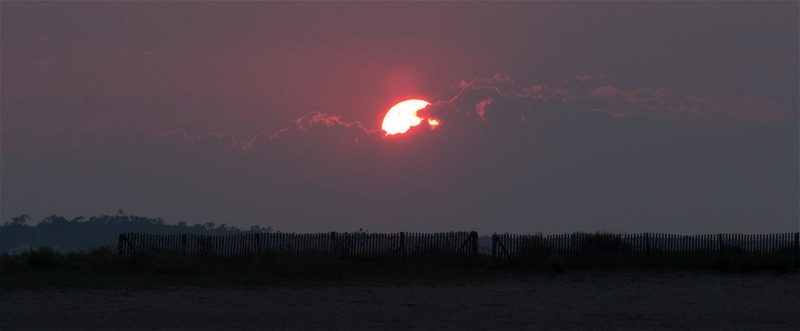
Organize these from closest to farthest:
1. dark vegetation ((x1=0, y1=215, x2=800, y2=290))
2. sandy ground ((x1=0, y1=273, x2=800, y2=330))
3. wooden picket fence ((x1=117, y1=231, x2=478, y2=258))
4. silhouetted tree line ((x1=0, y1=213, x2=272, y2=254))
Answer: sandy ground ((x1=0, y1=273, x2=800, y2=330)), dark vegetation ((x1=0, y1=215, x2=800, y2=290)), wooden picket fence ((x1=117, y1=231, x2=478, y2=258)), silhouetted tree line ((x1=0, y1=213, x2=272, y2=254))

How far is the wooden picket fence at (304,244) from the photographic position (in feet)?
110

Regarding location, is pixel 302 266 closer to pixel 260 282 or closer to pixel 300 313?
pixel 260 282

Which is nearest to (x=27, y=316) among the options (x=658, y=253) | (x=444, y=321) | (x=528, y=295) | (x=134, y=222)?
(x=444, y=321)

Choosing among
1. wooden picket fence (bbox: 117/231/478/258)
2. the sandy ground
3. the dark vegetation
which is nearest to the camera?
the sandy ground

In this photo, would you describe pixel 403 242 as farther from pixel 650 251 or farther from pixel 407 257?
pixel 650 251

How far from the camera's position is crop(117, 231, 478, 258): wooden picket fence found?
3366 cm

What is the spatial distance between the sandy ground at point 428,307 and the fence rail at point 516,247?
474cm

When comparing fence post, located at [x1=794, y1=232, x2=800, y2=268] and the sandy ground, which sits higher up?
fence post, located at [x1=794, y1=232, x2=800, y2=268]

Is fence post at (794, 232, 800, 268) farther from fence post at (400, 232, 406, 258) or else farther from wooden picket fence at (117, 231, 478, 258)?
fence post at (400, 232, 406, 258)

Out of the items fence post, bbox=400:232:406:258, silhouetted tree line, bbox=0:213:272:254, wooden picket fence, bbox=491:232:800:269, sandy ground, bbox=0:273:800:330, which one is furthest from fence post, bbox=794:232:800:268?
silhouetted tree line, bbox=0:213:272:254

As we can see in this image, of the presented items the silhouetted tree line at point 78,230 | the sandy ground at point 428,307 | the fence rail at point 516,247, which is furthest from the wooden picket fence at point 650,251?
the silhouetted tree line at point 78,230

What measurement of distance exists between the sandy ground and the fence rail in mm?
4740

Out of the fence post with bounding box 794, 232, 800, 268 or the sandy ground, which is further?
the fence post with bounding box 794, 232, 800, 268

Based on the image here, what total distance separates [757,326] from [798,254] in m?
15.5
